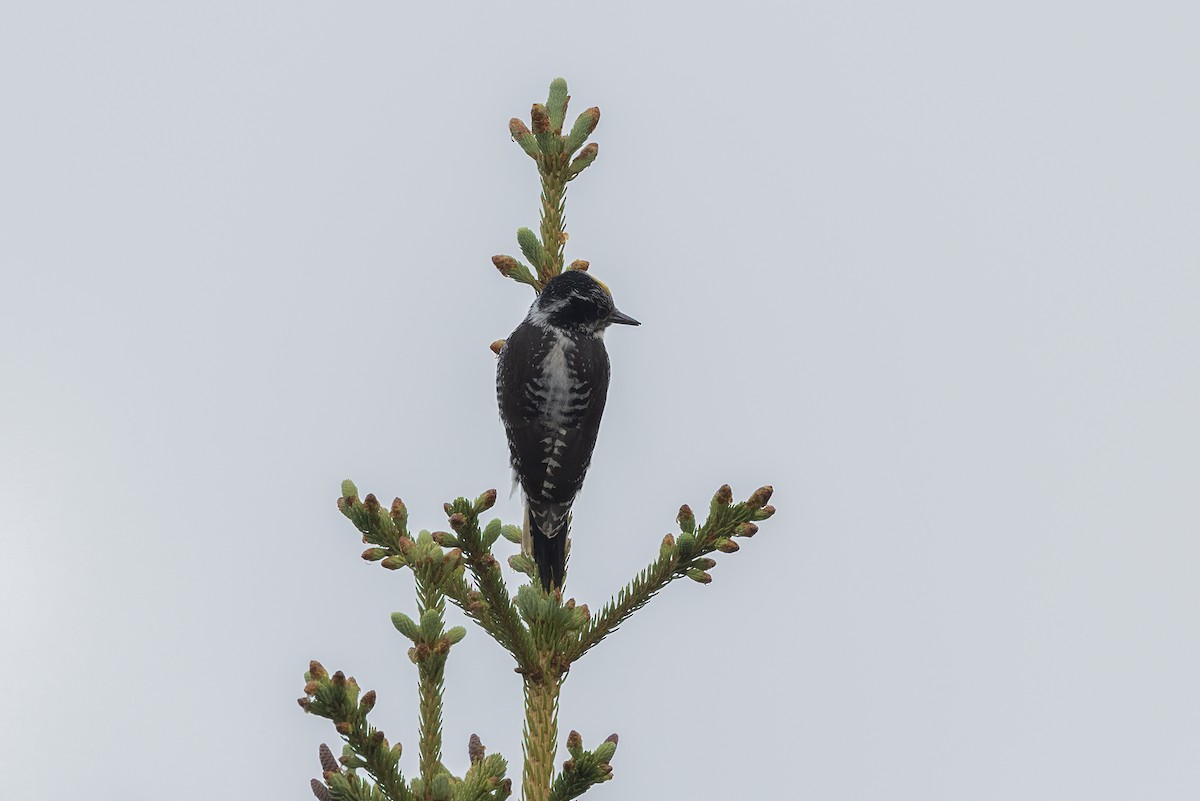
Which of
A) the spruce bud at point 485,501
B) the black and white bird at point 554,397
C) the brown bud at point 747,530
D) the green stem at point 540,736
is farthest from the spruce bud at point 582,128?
the green stem at point 540,736

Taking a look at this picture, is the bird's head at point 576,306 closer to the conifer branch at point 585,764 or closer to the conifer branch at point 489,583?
the conifer branch at point 489,583

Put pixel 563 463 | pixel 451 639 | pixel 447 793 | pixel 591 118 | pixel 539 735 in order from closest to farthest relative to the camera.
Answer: pixel 447 793, pixel 451 639, pixel 539 735, pixel 591 118, pixel 563 463

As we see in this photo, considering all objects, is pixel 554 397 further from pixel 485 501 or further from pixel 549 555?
pixel 485 501

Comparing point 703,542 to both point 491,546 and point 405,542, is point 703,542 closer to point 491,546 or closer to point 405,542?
point 491,546

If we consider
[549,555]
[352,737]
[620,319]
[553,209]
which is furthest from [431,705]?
[620,319]

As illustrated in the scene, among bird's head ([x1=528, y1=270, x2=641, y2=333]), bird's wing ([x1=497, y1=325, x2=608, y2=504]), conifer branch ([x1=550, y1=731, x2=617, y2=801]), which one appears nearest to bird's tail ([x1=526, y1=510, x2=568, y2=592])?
bird's wing ([x1=497, y1=325, x2=608, y2=504])

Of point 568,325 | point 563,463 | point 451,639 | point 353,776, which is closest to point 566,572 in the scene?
point 563,463

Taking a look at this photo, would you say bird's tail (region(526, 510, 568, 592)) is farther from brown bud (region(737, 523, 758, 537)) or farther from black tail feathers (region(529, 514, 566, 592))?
brown bud (region(737, 523, 758, 537))
